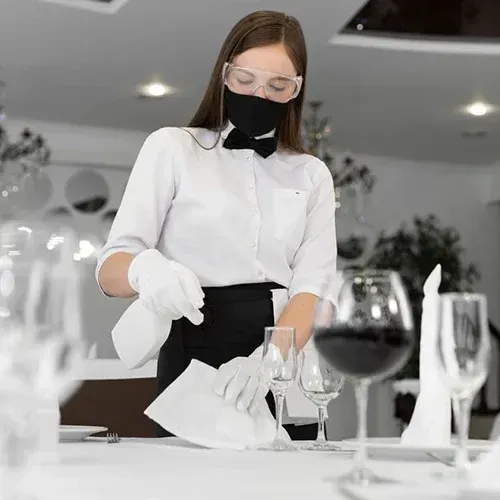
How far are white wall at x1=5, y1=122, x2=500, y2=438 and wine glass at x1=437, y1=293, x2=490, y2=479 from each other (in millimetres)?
7041

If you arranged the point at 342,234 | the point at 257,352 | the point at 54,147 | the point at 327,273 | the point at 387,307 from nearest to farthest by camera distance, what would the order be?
the point at 387,307 < the point at 257,352 < the point at 327,273 < the point at 54,147 < the point at 342,234

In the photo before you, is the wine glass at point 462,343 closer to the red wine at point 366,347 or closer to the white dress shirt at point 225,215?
the red wine at point 366,347

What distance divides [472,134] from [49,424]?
7373mm

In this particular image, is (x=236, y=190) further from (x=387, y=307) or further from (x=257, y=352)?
(x=387, y=307)

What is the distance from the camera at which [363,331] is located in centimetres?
100

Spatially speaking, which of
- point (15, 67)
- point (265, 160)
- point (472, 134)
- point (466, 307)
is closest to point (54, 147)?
point (15, 67)

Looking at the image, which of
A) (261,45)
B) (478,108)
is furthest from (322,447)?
(478,108)

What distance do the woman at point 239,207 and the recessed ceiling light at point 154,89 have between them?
4.55 metres

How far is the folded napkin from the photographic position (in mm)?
1637

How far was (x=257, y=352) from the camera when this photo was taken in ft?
5.64

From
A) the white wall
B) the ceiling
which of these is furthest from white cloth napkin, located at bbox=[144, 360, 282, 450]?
the white wall

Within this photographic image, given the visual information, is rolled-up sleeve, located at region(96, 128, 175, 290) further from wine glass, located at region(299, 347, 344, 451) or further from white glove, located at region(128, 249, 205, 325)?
wine glass, located at region(299, 347, 344, 451)

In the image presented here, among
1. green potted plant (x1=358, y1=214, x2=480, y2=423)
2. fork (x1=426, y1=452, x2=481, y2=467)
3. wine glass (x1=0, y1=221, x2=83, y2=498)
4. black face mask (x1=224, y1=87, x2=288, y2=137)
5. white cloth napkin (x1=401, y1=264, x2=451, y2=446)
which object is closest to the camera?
wine glass (x1=0, y1=221, x2=83, y2=498)

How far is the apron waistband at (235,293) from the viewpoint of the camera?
186cm
